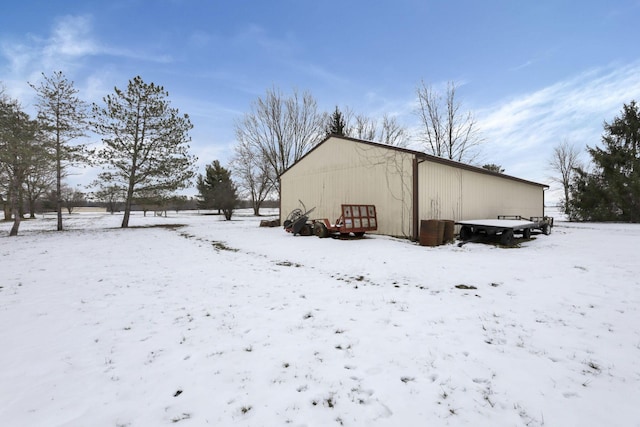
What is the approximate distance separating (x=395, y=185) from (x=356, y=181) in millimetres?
2230

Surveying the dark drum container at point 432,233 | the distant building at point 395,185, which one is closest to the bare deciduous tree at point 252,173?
the distant building at point 395,185

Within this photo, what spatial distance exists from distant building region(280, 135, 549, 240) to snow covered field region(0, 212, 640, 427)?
5711mm

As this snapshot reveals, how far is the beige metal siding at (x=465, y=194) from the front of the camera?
1184cm

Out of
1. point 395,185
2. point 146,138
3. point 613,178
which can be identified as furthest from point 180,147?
point 613,178

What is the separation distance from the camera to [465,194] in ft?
45.1

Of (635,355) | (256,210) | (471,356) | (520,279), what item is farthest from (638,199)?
(256,210)

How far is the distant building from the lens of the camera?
11586mm

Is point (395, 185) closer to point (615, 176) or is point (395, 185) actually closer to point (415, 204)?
point (415, 204)

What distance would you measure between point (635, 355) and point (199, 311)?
17.1 ft

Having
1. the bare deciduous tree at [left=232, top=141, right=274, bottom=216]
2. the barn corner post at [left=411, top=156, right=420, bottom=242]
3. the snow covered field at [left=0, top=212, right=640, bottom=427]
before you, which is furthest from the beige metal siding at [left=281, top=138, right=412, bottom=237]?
the bare deciduous tree at [left=232, top=141, right=274, bottom=216]

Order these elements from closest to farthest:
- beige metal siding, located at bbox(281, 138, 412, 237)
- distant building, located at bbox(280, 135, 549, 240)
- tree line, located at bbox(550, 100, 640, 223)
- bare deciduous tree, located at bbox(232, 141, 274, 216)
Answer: distant building, located at bbox(280, 135, 549, 240) < beige metal siding, located at bbox(281, 138, 412, 237) < tree line, located at bbox(550, 100, 640, 223) < bare deciduous tree, located at bbox(232, 141, 274, 216)

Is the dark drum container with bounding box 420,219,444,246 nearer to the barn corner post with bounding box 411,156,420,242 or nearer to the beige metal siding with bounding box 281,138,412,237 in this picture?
the barn corner post with bounding box 411,156,420,242

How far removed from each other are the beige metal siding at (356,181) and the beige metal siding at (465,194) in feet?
2.72

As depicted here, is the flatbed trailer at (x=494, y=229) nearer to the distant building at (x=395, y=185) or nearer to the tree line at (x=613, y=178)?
the distant building at (x=395, y=185)
